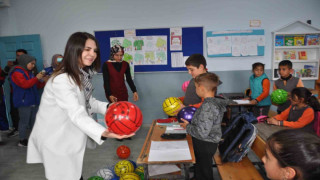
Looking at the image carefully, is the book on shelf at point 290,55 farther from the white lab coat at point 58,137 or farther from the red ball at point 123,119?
the white lab coat at point 58,137

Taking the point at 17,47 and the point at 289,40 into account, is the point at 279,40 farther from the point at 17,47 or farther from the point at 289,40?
the point at 17,47

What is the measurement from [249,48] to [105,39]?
128 inches

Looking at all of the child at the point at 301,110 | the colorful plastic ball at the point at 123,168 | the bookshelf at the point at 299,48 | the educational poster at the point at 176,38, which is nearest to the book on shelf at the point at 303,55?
the bookshelf at the point at 299,48

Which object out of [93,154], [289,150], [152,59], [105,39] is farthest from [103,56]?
[289,150]

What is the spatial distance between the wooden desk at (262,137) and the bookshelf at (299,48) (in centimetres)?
293

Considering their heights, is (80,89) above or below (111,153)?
above

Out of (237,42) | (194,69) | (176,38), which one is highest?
(176,38)

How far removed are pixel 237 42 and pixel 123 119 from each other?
13.6ft

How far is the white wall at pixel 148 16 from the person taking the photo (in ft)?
15.9

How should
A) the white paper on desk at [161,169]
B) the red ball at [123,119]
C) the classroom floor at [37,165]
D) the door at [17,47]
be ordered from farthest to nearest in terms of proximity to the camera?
the door at [17,47], the classroom floor at [37,165], the white paper on desk at [161,169], the red ball at [123,119]

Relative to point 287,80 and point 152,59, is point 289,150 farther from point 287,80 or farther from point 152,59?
point 152,59

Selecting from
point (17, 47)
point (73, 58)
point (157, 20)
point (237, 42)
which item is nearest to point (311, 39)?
point (237, 42)

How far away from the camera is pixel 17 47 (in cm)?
527

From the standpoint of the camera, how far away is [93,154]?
3.72 metres
